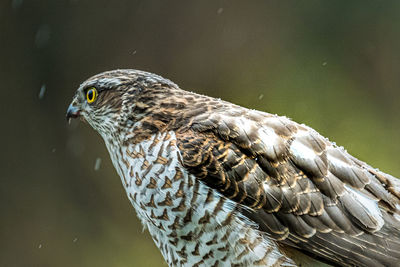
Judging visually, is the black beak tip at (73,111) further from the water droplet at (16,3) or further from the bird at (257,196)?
the water droplet at (16,3)

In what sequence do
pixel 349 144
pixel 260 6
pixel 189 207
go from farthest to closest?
pixel 260 6, pixel 349 144, pixel 189 207

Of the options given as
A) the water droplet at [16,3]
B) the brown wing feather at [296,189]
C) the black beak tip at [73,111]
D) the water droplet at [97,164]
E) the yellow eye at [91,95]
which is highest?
the brown wing feather at [296,189]

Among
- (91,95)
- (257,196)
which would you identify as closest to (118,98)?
(91,95)

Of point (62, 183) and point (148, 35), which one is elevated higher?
point (148, 35)

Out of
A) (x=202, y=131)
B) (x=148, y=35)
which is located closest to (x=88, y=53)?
(x=148, y=35)

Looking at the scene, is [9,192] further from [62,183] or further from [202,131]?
[202,131]

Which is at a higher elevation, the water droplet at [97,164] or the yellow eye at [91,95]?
the yellow eye at [91,95]

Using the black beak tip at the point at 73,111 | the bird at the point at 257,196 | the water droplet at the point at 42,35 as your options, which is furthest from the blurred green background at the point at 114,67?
the bird at the point at 257,196

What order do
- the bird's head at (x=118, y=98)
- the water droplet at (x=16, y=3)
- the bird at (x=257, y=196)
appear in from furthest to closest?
the water droplet at (x=16, y=3) → the bird's head at (x=118, y=98) → the bird at (x=257, y=196)
